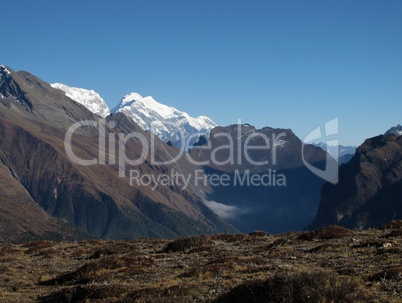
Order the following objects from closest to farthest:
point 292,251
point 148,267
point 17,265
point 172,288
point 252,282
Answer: point 252,282, point 172,288, point 148,267, point 292,251, point 17,265

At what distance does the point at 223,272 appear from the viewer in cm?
2770

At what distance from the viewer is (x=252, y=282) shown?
21109mm

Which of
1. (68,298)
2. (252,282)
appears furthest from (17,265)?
(252,282)

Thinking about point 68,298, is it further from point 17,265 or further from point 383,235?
point 383,235

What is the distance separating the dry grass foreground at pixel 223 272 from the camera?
778 inches

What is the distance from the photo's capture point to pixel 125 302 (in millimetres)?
21984

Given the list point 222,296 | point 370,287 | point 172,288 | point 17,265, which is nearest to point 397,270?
point 370,287

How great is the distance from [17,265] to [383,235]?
2898 cm

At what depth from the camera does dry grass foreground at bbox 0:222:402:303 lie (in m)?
19.8

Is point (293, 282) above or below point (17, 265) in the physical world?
above

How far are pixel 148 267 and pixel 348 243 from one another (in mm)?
14930

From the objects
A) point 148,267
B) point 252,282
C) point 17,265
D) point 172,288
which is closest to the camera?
point 252,282

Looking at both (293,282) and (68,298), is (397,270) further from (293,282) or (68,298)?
(68,298)

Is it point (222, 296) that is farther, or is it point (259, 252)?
point (259, 252)
